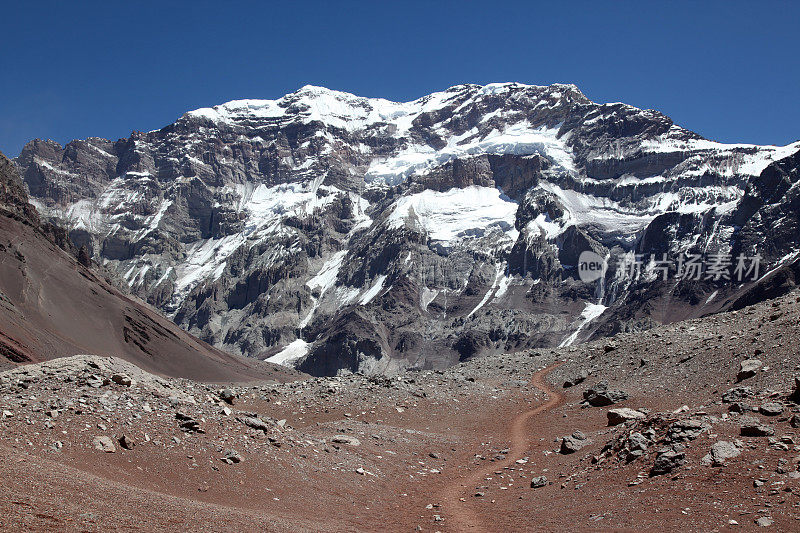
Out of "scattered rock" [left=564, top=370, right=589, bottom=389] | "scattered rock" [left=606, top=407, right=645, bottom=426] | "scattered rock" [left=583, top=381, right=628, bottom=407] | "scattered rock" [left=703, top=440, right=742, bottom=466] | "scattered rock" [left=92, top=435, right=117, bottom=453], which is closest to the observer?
"scattered rock" [left=703, top=440, right=742, bottom=466]

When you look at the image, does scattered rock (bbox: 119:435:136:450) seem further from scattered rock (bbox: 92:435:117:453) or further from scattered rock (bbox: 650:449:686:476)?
scattered rock (bbox: 650:449:686:476)

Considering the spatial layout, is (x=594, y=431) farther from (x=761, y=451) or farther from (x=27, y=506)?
(x=27, y=506)

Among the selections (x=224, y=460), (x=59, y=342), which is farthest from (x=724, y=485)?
(x=59, y=342)

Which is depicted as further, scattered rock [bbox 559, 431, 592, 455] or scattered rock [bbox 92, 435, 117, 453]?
scattered rock [bbox 559, 431, 592, 455]

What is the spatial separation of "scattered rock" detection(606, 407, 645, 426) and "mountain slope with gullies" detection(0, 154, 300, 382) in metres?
86.4

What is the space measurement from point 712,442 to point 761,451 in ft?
4.72

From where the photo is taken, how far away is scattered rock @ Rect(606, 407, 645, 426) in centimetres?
2773

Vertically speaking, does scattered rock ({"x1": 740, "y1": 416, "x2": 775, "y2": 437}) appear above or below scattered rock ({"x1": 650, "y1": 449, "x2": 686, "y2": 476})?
above

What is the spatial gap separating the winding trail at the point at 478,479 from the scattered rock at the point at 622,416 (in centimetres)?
350

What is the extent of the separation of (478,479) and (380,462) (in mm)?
3773

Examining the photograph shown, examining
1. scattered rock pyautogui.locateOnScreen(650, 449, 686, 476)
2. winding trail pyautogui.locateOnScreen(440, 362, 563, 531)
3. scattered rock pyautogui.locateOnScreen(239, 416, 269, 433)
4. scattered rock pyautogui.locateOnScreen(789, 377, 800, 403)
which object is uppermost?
scattered rock pyautogui.locateOnScreen(789, 377, 800, 403)

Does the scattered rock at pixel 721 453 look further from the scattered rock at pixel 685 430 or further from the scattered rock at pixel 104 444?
the scattered rock at pixel 104 444

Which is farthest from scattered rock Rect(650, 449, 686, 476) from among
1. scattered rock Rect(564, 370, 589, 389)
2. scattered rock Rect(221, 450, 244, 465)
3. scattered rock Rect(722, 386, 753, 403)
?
scattered rock Rect(564, 370, 589, 389)

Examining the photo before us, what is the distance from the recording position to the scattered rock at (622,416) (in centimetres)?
2773
